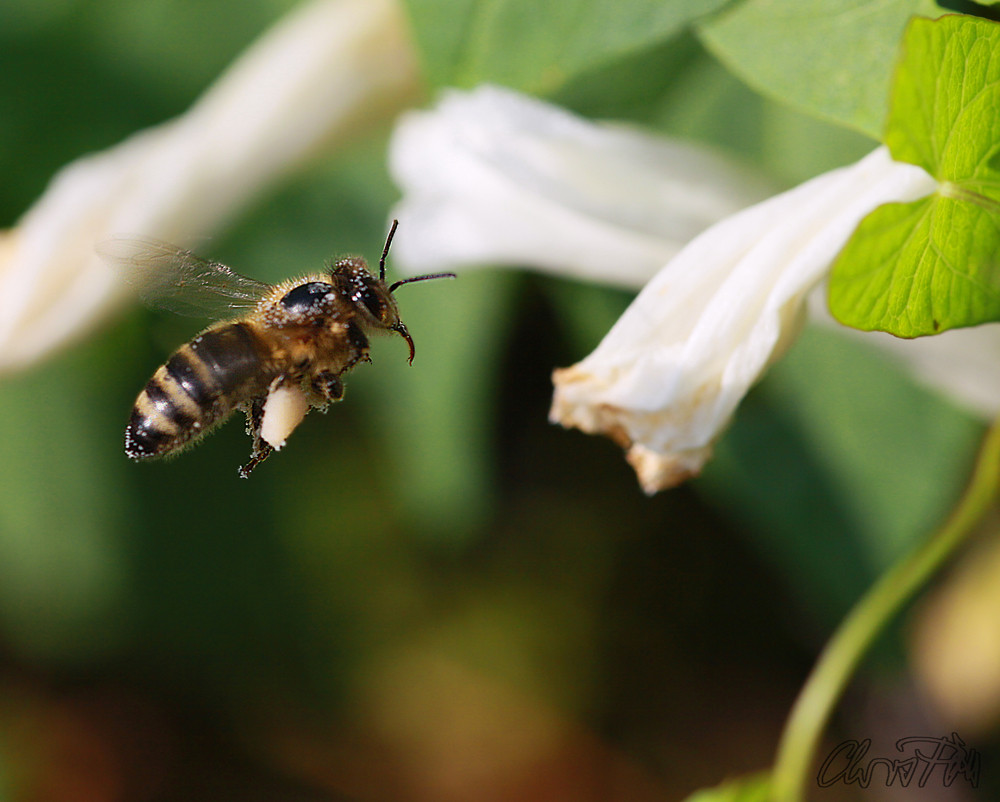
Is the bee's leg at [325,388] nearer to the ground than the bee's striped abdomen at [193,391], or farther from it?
nearer to the ground

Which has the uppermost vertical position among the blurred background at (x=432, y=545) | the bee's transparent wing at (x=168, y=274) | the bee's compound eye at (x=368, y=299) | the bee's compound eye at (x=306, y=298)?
the bee's transparent wing at (x=168, y=274)

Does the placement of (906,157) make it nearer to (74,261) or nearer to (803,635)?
(74,261)

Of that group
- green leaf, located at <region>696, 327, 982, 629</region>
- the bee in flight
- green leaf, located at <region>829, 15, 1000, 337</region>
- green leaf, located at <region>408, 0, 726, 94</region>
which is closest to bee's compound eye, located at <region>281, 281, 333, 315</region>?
the bee in flight

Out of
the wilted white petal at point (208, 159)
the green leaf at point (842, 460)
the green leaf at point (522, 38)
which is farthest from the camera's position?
the green leaf at point (842, 460)

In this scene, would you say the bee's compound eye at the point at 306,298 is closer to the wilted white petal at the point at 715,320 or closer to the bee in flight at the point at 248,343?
the bee in flight at the point at 248,343

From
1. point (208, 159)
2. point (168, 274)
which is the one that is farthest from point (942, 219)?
point (208, 159)

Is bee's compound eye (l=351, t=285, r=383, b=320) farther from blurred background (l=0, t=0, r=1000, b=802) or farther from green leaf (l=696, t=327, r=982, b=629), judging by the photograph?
green leaf (l=696, t=327, r=982, b=629)

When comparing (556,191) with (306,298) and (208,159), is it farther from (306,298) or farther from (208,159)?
(208,159)

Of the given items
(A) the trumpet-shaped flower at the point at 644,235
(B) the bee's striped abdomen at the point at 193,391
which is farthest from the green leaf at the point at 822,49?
(B) the bee's striped abdomen at the point at 193,391
